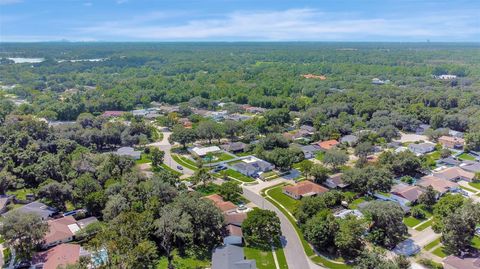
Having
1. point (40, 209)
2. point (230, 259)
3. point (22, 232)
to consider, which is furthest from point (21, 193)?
point (230, 259)

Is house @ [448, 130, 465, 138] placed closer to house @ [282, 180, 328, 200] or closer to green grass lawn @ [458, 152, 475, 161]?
green grass lawn @ [458, 152, 475, 161]

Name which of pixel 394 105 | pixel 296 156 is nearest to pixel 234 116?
pixel 296 156

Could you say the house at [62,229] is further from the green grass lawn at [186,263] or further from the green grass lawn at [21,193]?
the green grass lawn at [21,193]

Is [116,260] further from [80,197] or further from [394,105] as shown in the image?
[394,105]

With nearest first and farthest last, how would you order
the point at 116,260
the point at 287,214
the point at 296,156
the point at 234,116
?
the point at 116,260 < the point at 287,214 < the point at 296,156 < the point at 234,116

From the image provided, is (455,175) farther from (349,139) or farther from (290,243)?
(290,243)

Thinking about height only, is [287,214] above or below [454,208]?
below
